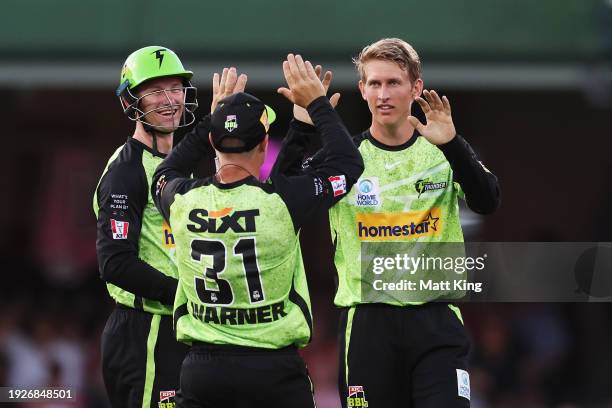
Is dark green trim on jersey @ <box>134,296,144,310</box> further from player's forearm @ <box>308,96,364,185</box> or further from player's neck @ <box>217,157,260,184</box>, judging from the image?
player's forearm @ <box>308,96,364,185</box>

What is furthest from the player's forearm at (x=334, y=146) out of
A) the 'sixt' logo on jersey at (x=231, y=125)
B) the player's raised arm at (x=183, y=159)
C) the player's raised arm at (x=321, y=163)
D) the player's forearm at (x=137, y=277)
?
the player's forearm at (x=137, y=277)

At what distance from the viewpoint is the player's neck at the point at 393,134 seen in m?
6.31

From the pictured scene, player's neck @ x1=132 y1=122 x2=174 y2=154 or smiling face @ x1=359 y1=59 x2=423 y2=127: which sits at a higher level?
smiling face @ x1=359 y1=59 x2=423 y2=127

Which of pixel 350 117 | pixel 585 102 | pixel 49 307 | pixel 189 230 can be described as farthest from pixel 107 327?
pixel 585 102

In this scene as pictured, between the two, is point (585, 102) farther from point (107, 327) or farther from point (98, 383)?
point (107, 327)

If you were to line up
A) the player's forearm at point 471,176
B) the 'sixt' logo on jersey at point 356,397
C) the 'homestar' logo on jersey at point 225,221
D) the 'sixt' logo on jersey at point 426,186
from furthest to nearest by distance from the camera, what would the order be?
the 'sixt' logo on jersey at point 426,186
the 'sixt' logo on jersey at point 356,397
the player's forearm at point 471,176
the 'homestar' logo on jersey at point 225,221

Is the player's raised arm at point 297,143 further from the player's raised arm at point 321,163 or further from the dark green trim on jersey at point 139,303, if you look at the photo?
the dark green trim on jersey at point 139,303

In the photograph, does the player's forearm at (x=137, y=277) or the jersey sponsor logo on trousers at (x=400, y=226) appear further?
the jersey sponsor logo on trousers at (x=400, y=226)

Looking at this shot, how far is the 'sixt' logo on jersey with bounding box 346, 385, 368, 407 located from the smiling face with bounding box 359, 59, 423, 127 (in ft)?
4.21

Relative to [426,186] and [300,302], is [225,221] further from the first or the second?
[426,186]

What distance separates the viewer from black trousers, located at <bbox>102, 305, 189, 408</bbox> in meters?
6.08

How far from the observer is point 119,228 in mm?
6051

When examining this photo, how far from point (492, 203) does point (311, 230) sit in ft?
26.7

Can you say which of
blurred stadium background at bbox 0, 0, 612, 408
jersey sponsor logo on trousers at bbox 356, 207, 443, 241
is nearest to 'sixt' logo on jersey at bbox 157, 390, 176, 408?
jersey sponsor logo on trousers at bbox 356, 207, 443, 241
